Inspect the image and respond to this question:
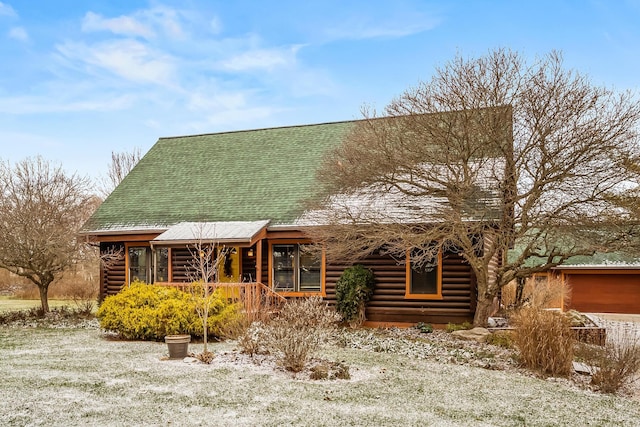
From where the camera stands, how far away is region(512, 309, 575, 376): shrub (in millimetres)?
10398

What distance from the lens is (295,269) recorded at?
710 inches

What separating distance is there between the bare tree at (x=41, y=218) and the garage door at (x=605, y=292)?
2271 cm

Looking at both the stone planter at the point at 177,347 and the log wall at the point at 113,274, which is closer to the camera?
the stone planter at the point at 177,347

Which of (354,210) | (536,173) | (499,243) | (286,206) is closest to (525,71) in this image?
(536,173)

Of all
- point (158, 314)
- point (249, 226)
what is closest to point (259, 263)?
point (249, 226)

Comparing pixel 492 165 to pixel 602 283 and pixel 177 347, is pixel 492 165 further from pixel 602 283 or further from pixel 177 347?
pixel 602 283

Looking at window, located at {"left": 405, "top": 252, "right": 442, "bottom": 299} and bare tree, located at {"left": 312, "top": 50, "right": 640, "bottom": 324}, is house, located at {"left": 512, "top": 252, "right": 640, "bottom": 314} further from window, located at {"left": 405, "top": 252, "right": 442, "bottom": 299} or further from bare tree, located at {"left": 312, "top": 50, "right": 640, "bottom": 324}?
bare tree, located at {"left": 312, "top": 50, "right": 640, "bottom": 324}

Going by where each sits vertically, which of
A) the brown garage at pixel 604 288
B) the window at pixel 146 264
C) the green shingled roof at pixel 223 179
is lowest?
the brown garage at pixel 604 288

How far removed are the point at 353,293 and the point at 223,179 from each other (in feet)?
24.1

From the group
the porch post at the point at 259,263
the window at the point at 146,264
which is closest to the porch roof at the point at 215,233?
the porch post at the point at 259,263

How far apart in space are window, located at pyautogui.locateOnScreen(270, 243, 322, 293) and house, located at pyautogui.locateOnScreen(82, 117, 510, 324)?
1.2 inches

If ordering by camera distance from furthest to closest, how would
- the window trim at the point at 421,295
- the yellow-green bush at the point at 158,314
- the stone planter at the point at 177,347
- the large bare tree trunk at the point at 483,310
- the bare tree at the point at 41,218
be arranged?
the bare tree at the point at 41,218
the window trim at the point at 421,295
the large bare tree trunk at the point at 483,310
the yellow-green bush at the point at 158,314
the stone planter at the point at 177,347

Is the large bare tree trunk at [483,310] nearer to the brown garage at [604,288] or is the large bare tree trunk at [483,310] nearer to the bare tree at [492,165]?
the bare tree at [492,165]

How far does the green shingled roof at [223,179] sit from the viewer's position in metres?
19.2
